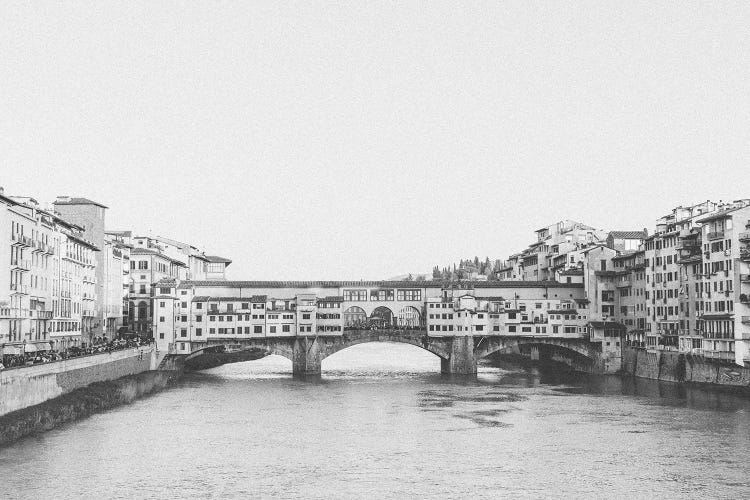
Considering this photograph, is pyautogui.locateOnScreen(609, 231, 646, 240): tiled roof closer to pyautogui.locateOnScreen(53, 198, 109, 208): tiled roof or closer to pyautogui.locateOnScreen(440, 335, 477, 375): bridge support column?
pyautogui.locateOnScreen(440, 335, 477, 375): bridge support column

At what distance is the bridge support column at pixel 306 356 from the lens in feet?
268

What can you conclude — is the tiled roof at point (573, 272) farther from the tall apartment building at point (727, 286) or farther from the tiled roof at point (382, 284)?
the tall apartment building at point (727, 286)

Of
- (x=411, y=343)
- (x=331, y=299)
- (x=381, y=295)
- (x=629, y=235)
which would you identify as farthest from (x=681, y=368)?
(x=331, y=299)

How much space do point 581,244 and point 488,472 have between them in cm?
6658

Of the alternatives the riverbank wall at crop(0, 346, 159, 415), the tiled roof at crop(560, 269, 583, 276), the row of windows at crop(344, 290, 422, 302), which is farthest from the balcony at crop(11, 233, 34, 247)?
the tiled roof at crop(560, 269, 583, 276)

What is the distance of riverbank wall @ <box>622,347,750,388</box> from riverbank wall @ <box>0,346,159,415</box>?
41610 mm

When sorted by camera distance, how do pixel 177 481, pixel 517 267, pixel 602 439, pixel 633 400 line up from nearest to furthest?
pixel 177 481, pixel 602 439, pixel 633 400, pixel 517 267

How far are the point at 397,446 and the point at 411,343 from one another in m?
Result: 40.4

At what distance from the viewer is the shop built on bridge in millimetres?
82188

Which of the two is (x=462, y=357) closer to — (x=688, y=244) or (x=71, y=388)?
(x=688, y=244)

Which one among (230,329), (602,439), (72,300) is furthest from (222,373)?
(602,439)

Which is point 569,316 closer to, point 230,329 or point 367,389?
point 367,389

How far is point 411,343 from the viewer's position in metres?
83.6

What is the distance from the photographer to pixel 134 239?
109 meters
